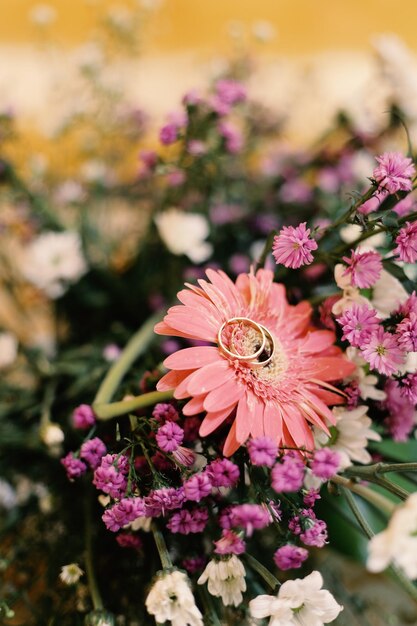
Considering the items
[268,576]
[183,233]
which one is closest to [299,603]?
[268,576]

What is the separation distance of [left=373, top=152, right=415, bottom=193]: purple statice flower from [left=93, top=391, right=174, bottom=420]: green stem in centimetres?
19

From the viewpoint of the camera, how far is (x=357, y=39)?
44.2 inches

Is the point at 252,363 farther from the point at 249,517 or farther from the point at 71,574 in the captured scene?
→ the point at 71,574

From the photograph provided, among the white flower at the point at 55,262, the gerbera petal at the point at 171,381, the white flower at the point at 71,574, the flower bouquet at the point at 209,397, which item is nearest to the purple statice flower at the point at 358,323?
the flower bouquet at the point at 209,397

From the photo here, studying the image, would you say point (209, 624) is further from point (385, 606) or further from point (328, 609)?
point (385, 606)

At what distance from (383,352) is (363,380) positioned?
42 mm

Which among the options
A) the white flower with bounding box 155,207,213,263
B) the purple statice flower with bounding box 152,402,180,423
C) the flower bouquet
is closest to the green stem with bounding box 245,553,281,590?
the flower bouquet

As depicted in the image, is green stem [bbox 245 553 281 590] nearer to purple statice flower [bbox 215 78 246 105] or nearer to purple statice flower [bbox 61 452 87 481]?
purple statice flower [bbox 61 452 87 481]

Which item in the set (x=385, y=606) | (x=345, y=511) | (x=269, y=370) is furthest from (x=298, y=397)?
(x=385, y=606)

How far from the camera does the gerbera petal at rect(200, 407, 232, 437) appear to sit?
0.33 m

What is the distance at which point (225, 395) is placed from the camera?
0.35 metres

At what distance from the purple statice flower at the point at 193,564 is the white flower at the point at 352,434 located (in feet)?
0.38

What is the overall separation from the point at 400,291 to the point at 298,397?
0.35ft

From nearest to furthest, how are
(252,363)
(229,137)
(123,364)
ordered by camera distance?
1. (252,363)
2. (123,364)
3. (229,137)
